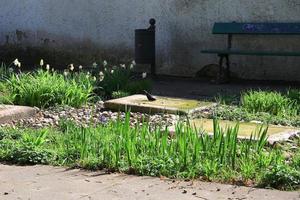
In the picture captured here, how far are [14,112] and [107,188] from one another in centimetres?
302

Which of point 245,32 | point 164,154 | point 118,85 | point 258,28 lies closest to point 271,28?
point 258,28

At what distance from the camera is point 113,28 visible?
12.7 metres

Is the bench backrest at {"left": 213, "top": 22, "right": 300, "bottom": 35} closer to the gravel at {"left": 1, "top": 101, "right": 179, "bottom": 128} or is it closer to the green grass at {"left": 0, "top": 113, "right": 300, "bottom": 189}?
the gravel at {"left": 1, "top": 101, "right": 179, "bottom": 128}

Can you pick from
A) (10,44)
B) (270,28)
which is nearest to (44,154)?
(270,28)

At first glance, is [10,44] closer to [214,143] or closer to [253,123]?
[253,123]

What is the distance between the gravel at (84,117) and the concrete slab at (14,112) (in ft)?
0.22

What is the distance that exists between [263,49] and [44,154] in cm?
634

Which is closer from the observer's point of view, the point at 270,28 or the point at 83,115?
the point at 83,115

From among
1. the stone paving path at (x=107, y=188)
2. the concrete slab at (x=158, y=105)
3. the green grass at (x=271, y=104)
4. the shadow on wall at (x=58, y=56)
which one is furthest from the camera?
the shadow on wall at (x=58, y=56)

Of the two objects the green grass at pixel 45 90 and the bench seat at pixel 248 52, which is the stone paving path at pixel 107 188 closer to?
the green grass at pixel 45 90

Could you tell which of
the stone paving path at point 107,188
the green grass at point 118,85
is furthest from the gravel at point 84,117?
the stone paving path at point 107,188

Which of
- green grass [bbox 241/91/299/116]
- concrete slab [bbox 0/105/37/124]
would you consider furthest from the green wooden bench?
concrete slab [bbox 0/105/37/124]

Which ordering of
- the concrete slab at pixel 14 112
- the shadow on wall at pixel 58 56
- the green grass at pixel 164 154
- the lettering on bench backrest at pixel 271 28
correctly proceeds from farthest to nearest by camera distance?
the shadow on wall at pixel 58 56 < the lettering on bench backrest at pixel 271 28 < the concrete slab at pixel 14 112 < the green grass at pixel 164 154

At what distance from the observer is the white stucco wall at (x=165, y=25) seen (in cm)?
1108
